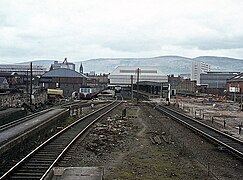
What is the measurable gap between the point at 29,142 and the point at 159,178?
8699mm

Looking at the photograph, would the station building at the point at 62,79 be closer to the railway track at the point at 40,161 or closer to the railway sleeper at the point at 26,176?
the railway track at the point at 40,161

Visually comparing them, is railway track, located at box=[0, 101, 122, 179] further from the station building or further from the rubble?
the station building

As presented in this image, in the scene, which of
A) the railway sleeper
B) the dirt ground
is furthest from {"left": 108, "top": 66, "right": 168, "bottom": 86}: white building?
the railway sleeper

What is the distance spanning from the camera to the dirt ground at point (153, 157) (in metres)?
11.7

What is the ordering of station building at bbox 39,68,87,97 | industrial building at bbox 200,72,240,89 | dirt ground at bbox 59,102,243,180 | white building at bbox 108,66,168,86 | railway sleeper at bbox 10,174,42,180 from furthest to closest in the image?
1. industrial building at bbox 200,72,240,89
2. white building at bbox 108,66,168,86
3. station building at bbox 39,68,87,97
4. dirt ground at bbox 59,102,243,180
5. railway sleeper at bbox 10,174,42,180

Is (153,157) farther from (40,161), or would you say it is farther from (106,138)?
(106,138)

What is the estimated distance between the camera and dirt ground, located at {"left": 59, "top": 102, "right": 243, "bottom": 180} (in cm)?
1168

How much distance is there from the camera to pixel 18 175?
1099cm

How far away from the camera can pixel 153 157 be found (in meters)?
14.2

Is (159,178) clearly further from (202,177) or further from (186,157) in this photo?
(186,157)

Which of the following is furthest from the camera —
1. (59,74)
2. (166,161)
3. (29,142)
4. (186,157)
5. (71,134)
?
(59,74)

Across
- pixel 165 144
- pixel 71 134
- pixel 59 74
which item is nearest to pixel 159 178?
pixel 165 144

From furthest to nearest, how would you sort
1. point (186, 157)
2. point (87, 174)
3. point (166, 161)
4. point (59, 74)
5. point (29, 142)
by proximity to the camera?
point (59, 74)
point (29, 142)
point (186, 157)
point (166, 161)
point (87, 174)

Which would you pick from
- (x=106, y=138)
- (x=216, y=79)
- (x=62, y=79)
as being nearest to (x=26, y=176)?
(x=106, y=138)
